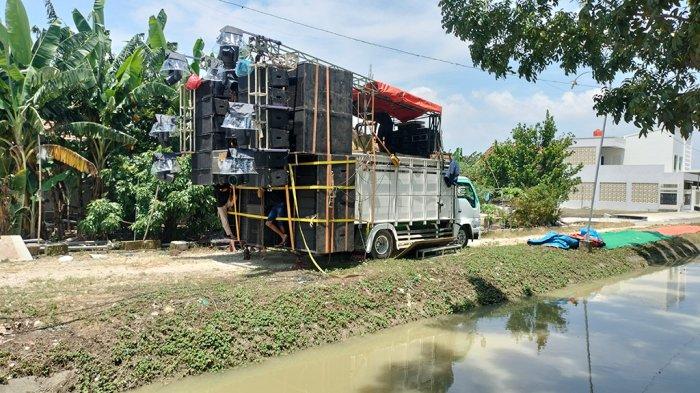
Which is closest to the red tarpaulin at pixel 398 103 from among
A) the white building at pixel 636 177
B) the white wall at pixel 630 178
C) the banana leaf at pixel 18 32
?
the banana leaf at pixel 18 32

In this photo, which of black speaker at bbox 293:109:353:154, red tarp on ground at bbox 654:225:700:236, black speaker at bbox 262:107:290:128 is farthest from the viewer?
red tarp on ground at bbox 654:225:700:236

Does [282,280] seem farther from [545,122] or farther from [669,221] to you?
[669,221]

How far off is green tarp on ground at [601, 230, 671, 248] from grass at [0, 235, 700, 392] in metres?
6.78

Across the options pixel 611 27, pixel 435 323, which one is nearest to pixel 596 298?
pixel 435 323

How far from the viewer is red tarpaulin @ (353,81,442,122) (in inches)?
497

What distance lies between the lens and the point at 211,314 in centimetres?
712

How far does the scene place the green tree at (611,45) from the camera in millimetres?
5363

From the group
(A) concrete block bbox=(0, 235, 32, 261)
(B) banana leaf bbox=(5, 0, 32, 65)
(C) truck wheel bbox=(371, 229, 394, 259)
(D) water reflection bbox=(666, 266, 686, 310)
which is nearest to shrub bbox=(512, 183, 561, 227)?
(D) water reflection bbox=(666, 266, 686, 310)

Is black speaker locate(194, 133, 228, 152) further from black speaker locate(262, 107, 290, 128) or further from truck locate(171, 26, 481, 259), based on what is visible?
black speaker locate(262, 107, 290, 128)

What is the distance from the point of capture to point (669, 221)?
2939 centimetres

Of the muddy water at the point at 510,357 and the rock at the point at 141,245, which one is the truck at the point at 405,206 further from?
the rock at the point at 141,245

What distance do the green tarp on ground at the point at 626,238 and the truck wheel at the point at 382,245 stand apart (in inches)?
330

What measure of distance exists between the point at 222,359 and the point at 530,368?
4194 mm

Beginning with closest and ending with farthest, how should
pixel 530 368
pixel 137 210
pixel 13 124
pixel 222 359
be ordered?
pixel 222 359
pixel 530 368
pixel 13 124
pixel 137 210
